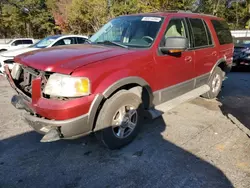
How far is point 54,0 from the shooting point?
30156mm

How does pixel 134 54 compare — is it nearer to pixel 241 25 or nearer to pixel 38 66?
pixel 38 66

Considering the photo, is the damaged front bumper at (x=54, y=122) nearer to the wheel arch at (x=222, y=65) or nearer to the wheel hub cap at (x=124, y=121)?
the wheel hub cap at (x=124, y=121)

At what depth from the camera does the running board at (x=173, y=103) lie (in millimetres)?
3744

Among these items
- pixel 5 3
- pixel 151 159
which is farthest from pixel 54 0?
pixel 151 159

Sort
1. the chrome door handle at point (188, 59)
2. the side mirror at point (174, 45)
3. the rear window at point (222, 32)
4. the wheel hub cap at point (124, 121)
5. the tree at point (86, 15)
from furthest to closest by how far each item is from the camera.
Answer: the tree at point (86, 15)
the rear window at point (222, 32)
the chrome door handle at point (188, 59)
the side mirror at point (174, 45)
the wheel hub cap at point (124, 121)

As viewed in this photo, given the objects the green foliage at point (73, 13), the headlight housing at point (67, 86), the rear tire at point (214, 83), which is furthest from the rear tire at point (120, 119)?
the green foliage at point (73, 13)

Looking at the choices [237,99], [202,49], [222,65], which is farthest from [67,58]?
[237,99]

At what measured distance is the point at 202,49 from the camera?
4707 mm

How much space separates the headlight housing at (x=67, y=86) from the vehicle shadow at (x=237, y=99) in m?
3.12

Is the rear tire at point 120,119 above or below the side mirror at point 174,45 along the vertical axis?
below

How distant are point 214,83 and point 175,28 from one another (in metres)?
2.20

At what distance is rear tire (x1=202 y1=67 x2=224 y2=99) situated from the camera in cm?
553

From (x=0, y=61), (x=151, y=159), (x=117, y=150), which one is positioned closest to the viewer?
(x=151, y=159)

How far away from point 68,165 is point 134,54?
179 centimetres
